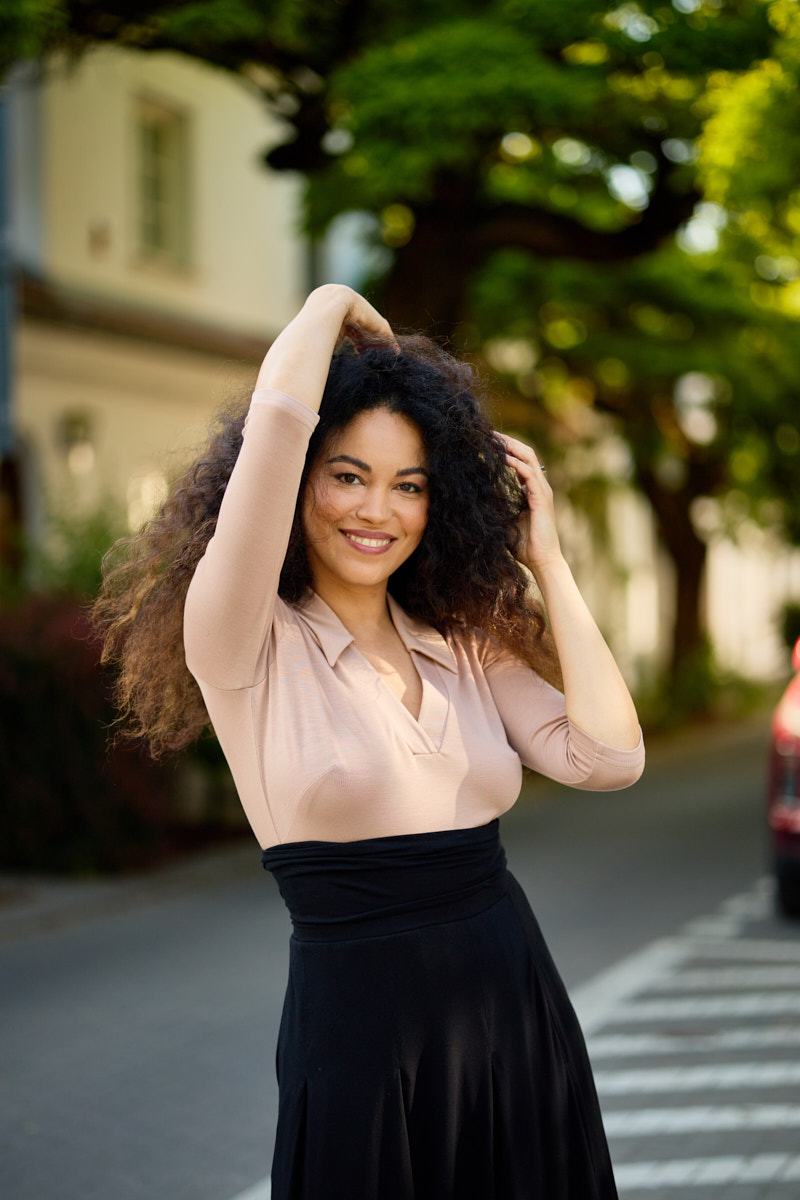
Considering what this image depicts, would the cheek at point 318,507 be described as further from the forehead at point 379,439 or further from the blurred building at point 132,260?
the blurred building at point 132,260

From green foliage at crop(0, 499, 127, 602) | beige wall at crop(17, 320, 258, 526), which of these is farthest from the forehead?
beige wall at crop(17, 320, 258, 526)

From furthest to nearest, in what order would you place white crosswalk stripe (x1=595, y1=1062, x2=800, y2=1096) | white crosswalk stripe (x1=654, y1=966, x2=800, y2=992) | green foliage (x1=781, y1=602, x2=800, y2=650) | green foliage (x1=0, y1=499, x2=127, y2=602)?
1. green foliage (x1=781, y1=602, x2=800, y2=650)
2. green foliage (x1=0, y1=499, x2=127, y2=602)
3. white crosswalk stripe (x1=654, y1=966, x2=800, y2=992)
4. white crosswalk stripe (x1=595, y1=1062, x2=800, y2=1096)

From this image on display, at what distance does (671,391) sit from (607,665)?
14901mm

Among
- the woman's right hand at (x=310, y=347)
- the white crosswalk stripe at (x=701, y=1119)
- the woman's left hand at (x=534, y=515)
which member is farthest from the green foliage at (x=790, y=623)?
the woman's right hand at (x=310, y=347)

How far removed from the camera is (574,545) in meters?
18.8

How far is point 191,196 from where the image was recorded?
17.1 m

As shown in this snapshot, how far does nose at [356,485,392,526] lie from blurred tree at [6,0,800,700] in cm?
215

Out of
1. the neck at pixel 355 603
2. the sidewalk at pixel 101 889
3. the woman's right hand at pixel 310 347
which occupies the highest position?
the woman's right hand at pixel 310 347

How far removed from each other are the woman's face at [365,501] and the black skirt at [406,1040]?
0.48m

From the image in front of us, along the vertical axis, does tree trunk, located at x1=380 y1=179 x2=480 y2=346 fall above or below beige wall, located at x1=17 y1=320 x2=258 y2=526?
above

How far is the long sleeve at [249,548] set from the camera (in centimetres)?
213

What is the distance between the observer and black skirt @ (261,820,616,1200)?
2193mm

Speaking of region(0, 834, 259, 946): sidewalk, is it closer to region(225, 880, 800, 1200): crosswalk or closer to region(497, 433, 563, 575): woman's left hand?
region(225, 880, 800, 1200): crosswalk

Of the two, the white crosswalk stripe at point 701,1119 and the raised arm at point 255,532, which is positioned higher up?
the raised arm at point 255,532
